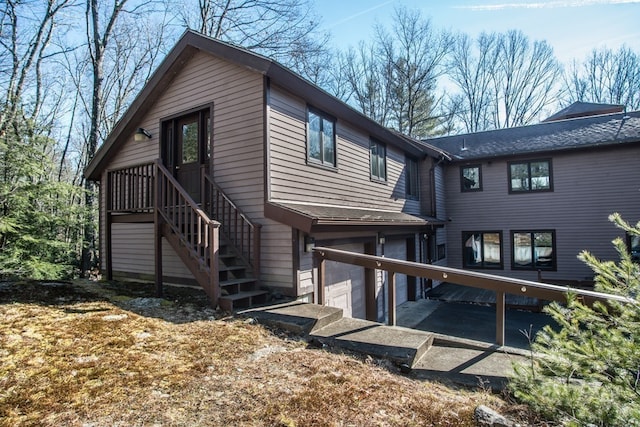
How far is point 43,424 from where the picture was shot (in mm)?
2332

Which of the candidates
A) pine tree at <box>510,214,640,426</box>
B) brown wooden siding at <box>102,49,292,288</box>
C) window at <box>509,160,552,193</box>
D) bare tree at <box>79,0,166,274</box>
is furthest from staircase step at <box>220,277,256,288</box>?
window at <box>509,160,552,193</box>

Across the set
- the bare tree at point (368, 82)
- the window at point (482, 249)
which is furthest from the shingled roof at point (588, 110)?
the bare tree at point (368, 82)

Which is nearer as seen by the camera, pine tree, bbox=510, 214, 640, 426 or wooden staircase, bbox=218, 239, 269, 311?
pine tree, bbox=510, 214, 640, 426

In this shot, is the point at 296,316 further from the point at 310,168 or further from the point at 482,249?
the point at 482,249

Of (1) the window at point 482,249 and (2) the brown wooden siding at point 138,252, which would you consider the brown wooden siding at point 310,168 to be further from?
(1) the window at point 482,249

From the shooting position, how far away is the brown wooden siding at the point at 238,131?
20.1 feet

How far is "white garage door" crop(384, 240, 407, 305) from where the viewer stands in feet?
32.6

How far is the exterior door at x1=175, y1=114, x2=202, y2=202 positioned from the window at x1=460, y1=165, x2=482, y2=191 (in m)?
11.0

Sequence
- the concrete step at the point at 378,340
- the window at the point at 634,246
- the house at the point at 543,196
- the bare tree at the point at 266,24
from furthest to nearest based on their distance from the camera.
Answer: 1. the bare tree at the point at 266,24
2. the house at the point at 543,196
3. the window at the point at 634,246
4. the concrete step at the point at 378,340

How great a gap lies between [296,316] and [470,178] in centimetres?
1191

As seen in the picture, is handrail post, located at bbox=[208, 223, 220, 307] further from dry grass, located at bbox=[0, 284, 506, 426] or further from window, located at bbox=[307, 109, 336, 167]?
window, located at bbox=[307, 109, 336, 167]

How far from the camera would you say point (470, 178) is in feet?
47.1

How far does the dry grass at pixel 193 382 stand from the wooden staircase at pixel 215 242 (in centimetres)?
103

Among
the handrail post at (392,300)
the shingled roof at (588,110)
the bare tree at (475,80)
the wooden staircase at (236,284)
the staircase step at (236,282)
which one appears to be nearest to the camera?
the handrail post at (392,300)
